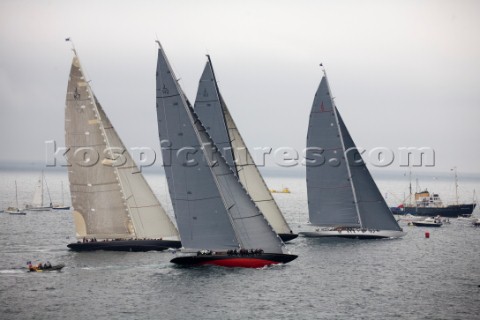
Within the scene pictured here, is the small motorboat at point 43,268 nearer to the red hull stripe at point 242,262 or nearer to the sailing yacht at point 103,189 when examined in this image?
the sailing yacht at point 103,189

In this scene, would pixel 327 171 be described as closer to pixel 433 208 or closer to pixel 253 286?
pixel 253 286

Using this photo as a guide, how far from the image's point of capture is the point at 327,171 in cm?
10675

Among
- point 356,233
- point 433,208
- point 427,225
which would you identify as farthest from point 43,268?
point 433,208

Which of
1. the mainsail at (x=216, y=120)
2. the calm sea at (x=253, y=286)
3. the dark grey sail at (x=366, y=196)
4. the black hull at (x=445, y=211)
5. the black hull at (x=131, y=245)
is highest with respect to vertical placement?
the mainsail at (x=216, y=120)

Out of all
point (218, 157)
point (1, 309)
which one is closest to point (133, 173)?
point (218, 157)

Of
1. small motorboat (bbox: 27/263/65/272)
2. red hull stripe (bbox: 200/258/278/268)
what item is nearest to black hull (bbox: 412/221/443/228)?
red hull stripe (bbox: 200/258/278/268)

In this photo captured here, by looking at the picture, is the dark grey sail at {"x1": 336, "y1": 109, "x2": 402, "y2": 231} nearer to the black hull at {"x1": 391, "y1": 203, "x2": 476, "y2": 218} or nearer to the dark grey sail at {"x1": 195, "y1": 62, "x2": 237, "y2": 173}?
the dark grey sail at {"x1": 195, "y1": 62, "x2": 237, "y2": 173}

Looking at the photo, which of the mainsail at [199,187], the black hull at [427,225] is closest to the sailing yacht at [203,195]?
the mainsail at [199,187]

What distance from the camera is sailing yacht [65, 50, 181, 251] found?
8950cm

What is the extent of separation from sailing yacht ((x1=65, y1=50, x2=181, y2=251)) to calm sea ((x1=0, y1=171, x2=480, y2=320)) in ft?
8.69

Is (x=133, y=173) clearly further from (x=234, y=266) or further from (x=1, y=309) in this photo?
(x=1, y=309)

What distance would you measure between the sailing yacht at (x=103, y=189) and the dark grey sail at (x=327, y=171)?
23456 millimetres

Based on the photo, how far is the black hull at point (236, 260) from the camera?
253 feet

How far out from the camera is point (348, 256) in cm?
9144
